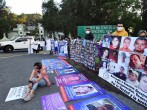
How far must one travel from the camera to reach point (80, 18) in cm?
2994

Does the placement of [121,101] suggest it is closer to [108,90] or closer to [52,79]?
[108,90]

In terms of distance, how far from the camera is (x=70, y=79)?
8.22 m

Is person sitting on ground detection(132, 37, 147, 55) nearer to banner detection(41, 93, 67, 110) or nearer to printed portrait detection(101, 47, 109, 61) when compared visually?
printed portrait detection(101, 47, 109, 61)

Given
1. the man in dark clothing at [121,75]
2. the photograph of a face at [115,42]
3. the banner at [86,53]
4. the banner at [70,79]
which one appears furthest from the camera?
the banner at [86,53]

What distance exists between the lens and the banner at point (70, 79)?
25.3ft

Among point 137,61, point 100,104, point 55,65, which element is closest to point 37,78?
point 100,104

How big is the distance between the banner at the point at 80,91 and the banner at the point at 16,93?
1.22 metres

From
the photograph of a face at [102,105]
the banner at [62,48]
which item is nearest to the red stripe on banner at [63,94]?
the photograph of a face at [102,105]

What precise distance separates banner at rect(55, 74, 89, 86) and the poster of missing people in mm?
1142

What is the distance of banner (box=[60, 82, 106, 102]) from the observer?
241 inches

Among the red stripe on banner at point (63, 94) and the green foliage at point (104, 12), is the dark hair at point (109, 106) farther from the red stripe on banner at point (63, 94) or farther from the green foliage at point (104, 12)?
the green foliage at point (104, 12)

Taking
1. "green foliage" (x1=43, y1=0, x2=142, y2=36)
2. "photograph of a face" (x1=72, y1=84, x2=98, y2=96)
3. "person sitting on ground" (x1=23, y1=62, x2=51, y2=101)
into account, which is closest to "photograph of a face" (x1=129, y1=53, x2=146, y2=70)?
"photograph of a face" (x1=72, y1=84, x2=98, y2=96)

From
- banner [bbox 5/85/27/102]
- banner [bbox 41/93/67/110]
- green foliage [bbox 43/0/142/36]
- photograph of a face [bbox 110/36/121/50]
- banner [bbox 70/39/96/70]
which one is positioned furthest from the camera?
green foliage [bbox 43/0/142/36]

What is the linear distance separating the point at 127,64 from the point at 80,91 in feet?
5.97
